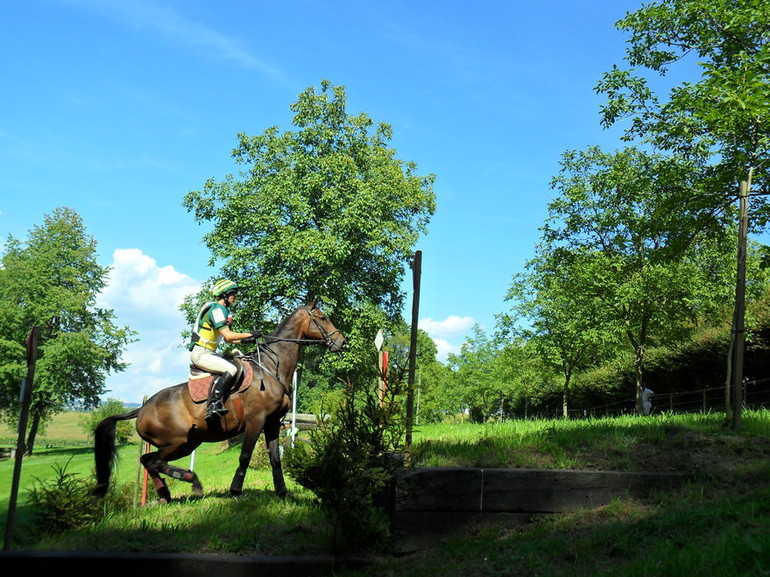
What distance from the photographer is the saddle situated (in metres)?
10.0

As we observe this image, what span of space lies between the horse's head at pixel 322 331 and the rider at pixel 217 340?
1.18 m

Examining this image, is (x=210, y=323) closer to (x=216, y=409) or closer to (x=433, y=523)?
(x=216, y=409)

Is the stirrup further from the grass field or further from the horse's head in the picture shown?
the horse's head

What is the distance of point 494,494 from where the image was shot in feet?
27.8

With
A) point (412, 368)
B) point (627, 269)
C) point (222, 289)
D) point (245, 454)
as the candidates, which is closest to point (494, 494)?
point (412, 368)

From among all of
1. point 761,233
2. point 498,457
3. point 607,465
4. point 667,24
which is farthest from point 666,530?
point 667,24

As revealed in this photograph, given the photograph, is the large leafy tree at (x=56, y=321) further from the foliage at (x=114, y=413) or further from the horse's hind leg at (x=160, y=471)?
the horse's hind leg at (x=160, y=471)

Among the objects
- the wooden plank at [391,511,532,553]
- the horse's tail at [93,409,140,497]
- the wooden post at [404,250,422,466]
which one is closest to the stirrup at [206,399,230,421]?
the horse's tail at [93,409,140,497]

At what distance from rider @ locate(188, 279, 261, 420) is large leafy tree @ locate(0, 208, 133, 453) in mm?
→ 34974

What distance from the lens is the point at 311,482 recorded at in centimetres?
811

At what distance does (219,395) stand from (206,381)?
0.30 metres

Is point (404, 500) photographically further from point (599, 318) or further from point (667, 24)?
point (599, 318)

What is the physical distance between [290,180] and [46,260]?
23200mm

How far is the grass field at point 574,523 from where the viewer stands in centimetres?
668
